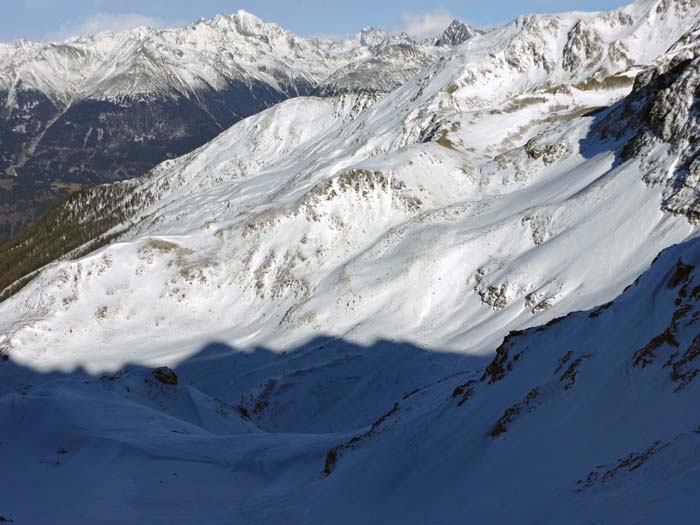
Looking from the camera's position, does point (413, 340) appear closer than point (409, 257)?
Yes

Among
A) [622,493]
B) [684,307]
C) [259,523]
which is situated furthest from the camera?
[259,523]

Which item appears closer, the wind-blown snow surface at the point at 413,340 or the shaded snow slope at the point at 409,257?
the wind-blown snow surface at the point at 413,340

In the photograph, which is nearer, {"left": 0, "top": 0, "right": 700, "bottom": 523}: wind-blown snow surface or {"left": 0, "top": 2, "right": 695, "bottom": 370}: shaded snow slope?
{"left": 0, "top": 0, "right": 700, "bottom": 523}: wind-blown snow surface

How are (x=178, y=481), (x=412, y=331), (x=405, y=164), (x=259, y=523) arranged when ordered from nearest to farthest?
(x=259, y=523), (x=178, y=481), (x=412, y=331), (x=405, y=164)

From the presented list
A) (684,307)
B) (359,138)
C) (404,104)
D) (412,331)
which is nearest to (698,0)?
(404,104)

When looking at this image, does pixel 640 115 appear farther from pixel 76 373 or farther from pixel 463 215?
pixel 76 373

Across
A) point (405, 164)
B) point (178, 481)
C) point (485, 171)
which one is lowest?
point (178, 481)

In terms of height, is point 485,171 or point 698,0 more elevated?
point 698,0

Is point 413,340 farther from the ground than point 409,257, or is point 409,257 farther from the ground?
point 409,257
